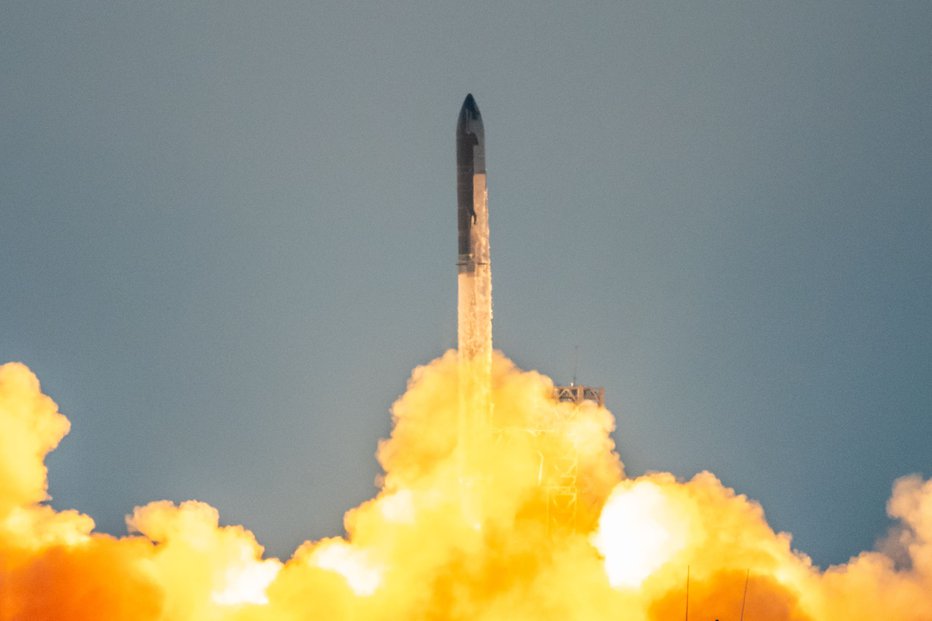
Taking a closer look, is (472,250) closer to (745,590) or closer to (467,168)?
(467,168)

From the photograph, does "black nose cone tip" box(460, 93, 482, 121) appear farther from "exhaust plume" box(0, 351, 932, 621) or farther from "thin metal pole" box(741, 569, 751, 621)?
"thin metal pole" box(741, 569, 751, 621)

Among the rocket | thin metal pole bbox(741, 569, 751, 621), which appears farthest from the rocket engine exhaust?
thin metal pole bbox(741, 569, 751, 621)

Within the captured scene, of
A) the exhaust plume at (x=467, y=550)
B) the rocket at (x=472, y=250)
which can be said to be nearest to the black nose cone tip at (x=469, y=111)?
the rocket at (x=472, y=250)

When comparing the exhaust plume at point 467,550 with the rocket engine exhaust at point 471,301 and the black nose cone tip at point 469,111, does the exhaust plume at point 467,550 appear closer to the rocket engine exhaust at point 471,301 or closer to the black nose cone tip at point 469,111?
the rocket engine exhaust at point 471,301

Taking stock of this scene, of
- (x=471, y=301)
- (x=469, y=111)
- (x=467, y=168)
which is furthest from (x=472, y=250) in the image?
(x=469, y=111)

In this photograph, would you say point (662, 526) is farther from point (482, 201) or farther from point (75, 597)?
point (75, 597)

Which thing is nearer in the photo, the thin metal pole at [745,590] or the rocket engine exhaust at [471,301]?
the thin metal pole at [745,590]
